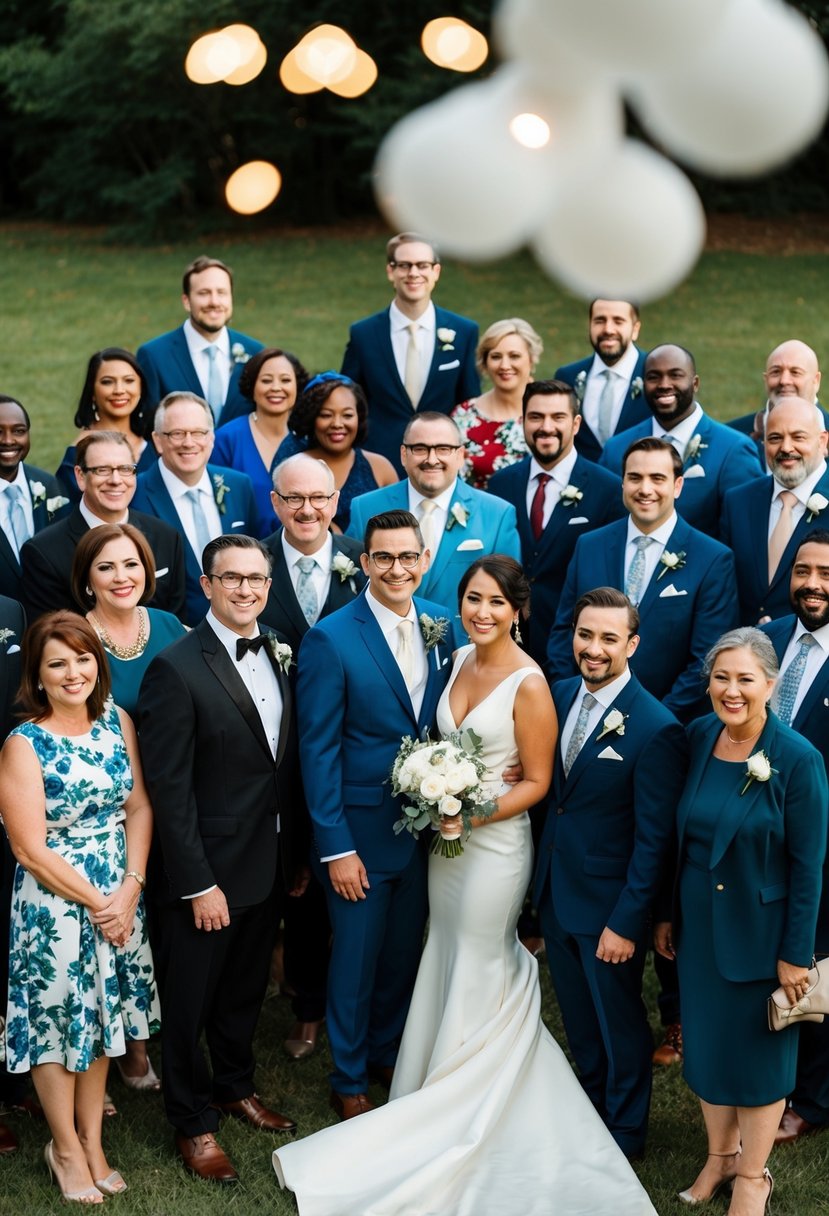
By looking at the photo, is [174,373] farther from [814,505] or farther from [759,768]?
[759,768]

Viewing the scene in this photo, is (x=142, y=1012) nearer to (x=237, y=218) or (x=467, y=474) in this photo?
(x=467, y=474)

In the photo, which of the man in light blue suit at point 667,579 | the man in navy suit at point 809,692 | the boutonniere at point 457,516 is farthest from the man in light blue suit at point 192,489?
the man in navy suit at point 809,692

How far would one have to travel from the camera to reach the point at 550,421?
266 inches

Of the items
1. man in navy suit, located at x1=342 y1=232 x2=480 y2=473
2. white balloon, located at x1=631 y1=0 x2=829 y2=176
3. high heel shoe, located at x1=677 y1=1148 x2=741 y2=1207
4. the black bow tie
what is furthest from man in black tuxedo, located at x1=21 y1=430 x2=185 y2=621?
white balloon, located at x1=631 y1=0 x2=829 y2=176

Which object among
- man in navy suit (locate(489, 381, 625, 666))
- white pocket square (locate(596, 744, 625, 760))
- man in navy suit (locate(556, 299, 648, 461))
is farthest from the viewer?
man in navy suit (locate(556, 299, 648, 461))

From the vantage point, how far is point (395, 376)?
8.44 meters

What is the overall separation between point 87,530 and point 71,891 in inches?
67.4

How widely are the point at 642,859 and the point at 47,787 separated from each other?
2.14 m

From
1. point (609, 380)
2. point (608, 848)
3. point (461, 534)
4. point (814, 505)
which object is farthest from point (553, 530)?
point (608, 848)

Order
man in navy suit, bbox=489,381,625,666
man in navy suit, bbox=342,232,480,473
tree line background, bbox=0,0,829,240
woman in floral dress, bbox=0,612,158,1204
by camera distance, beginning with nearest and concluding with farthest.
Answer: woman in floral dress, bbox=0,612,158,1204 < man in navy suit, bbox=489,381,625,666 < man in navy suit, bbox=342,232,480,473 < tree line background, bbox=0,0,829,240

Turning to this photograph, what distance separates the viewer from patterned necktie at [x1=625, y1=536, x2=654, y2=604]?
6.07 meters

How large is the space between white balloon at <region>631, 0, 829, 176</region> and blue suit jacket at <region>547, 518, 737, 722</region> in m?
4.81

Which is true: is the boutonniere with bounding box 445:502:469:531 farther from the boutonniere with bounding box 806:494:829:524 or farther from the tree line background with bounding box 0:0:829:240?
the tree line background with bounding box 0:0:829:240

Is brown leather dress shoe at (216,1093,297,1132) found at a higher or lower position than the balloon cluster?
lower
